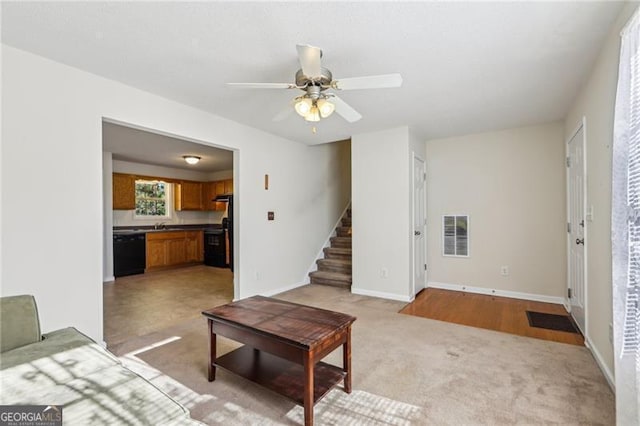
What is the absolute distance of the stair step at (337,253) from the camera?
18.4ft

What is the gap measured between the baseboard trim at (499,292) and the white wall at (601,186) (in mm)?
1634

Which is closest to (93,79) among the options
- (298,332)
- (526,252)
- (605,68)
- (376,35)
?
(376,35)

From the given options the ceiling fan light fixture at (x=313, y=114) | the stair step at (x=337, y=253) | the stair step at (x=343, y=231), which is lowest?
the stair step at (x=337, y=253)

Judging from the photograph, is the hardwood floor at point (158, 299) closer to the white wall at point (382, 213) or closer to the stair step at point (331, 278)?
the stair step at point (331, 278)

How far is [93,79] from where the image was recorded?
2.67 metres

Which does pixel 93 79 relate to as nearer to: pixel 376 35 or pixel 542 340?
pixel 376 35

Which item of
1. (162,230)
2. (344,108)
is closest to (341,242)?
(344,108)

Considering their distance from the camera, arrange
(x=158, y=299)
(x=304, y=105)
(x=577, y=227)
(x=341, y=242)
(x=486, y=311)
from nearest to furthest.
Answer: (x=304, y=105) < (x=577, y=227) < (x=486, y=311) < (x=158, y=299) < (x=341, y=242)

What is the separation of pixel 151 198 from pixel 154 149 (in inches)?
96.6

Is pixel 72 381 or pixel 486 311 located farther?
pixel 486 311

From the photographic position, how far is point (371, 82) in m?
2.10

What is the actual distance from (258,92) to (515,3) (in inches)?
86.8

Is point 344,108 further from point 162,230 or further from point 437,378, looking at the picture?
point 162,230

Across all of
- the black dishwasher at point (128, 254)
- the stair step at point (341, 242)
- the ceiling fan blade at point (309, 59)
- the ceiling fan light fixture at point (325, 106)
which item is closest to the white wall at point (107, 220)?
the black dishwasher at point (128, 254)
